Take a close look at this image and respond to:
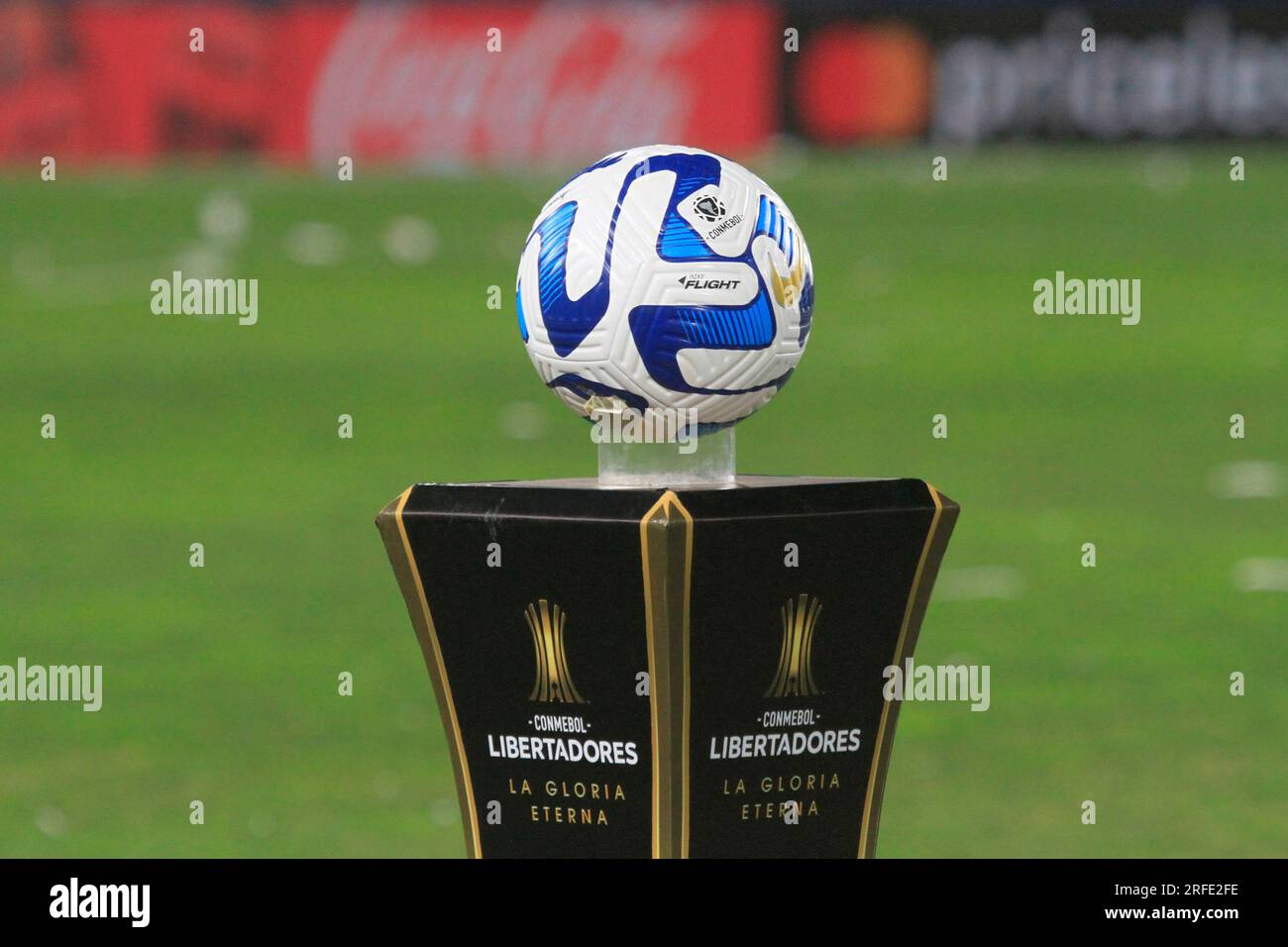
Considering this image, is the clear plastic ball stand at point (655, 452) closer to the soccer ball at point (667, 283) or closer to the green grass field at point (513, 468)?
the soccer ball at point (667, 283)

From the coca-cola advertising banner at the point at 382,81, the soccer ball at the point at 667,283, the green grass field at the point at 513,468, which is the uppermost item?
the coca-cola advertising banner at the point at 382,81

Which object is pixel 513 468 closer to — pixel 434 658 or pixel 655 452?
pixel 434 658

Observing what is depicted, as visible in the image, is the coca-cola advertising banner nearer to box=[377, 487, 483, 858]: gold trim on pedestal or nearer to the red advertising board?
the red advertising board

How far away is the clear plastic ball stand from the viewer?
7.02 meters

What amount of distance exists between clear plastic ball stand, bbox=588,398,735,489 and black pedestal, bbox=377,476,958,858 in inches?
6.1

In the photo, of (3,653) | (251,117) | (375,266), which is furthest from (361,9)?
(3,653)

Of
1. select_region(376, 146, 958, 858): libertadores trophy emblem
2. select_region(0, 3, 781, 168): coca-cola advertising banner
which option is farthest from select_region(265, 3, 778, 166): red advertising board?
select_region(376, 146, 958, 858): libertadores trophy emblem

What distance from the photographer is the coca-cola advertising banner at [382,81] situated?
110ft

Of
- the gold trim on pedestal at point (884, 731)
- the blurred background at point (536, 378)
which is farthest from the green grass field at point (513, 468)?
the gold trim on pedestal at point (884, 731)

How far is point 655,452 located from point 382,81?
27704 mm

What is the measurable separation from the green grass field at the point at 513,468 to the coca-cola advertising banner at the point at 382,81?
87cm

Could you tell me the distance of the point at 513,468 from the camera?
18031mm

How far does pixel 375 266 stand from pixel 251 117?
712 cm

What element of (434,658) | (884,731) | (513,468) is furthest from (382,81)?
(884,731)
